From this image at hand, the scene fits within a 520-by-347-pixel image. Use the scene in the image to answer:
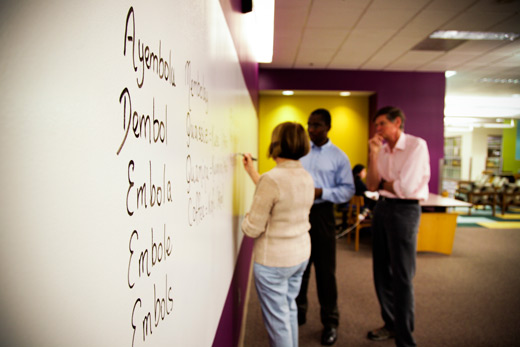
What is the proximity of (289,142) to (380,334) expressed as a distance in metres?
2.00

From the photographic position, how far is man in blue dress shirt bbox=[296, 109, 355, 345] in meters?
2.44

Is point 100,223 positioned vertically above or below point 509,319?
above

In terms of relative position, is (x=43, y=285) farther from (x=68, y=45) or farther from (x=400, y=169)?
(x=400, y=169)

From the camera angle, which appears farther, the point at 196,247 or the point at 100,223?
the point at 196,247

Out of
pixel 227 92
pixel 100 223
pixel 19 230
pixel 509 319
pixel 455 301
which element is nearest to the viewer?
pixel 19 230

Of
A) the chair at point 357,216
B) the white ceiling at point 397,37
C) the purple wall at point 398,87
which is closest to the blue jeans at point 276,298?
the white ceiling at point 397,37

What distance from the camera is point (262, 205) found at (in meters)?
1.56

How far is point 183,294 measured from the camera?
0.72m

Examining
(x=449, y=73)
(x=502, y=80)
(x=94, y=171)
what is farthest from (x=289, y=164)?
(x=449, y=73)

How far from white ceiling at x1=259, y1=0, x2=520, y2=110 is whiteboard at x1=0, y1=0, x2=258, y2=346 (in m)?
3.45

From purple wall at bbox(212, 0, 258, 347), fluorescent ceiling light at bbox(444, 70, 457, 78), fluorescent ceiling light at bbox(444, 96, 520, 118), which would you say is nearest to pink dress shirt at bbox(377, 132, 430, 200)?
purple wall at bbox(212, 0, 258, 347)

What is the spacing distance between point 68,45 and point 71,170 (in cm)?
13

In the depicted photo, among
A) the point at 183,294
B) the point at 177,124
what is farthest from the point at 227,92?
the point at 183,294

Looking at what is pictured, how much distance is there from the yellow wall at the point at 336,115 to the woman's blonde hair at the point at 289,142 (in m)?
5.29
